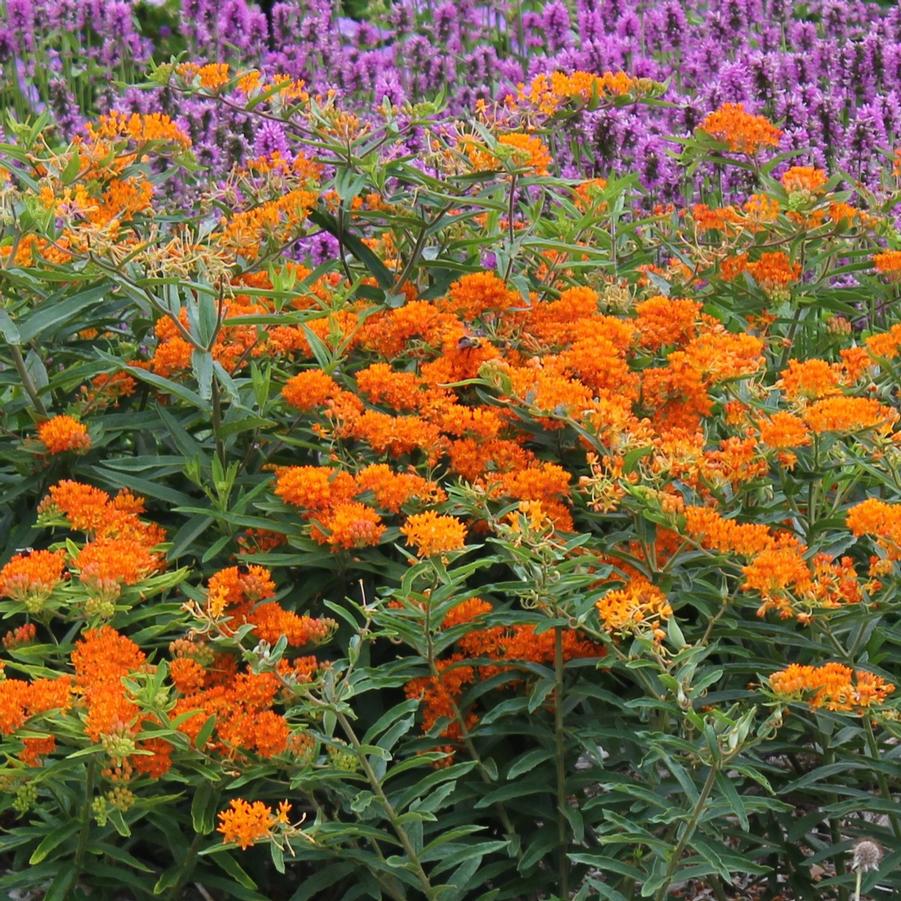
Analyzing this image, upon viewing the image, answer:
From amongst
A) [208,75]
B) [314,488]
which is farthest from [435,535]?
[208,75]

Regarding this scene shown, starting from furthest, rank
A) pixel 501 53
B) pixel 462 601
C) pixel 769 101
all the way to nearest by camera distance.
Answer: pixel 501 53 < pixel 769 101 < pixel 462 601

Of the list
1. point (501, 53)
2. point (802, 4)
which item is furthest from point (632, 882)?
point (802, 4)

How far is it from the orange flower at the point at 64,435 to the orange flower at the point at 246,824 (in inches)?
34.0

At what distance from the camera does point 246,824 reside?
6.16 ft

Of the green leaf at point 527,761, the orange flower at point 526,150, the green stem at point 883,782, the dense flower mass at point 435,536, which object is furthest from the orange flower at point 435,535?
the orange flower at point 526,150

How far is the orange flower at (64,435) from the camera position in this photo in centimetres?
251

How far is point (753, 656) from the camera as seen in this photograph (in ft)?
7.79

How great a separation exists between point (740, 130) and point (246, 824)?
204 cm

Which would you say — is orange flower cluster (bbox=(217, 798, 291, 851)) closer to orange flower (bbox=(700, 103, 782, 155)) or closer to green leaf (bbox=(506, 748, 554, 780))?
green leaf (bbox=(506, 748, 554, 780))

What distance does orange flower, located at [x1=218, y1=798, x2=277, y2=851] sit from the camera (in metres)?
1.87

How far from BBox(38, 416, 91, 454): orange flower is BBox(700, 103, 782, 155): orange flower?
1595mm

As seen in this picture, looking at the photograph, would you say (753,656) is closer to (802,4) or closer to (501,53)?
(501,53)

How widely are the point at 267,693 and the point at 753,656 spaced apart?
81 centimetres

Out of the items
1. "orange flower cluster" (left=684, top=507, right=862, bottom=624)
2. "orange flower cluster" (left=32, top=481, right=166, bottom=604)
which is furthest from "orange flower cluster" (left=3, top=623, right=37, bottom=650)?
"orange flower cluster" (left=684, top=507, right=862, bottom=624)
